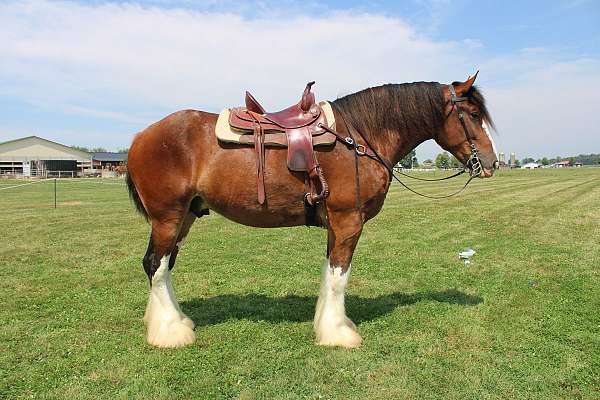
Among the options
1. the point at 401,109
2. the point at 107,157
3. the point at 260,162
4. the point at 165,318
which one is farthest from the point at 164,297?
the point at 107,157

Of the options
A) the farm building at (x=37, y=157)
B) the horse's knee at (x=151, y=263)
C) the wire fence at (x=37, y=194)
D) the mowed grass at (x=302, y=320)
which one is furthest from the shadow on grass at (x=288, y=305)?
the farm building at (x=37, y=157)

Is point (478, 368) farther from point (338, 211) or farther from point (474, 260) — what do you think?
point (474, 260)

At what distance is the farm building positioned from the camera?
6309 centimetres

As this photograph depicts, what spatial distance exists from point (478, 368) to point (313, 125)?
2698mm

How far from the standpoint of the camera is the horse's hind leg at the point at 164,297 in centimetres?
459

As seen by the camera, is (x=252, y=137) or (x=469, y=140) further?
(x=469, y=140)

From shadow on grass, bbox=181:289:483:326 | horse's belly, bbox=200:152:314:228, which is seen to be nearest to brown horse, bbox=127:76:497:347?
horse's belly, bbox=200:152:314:228

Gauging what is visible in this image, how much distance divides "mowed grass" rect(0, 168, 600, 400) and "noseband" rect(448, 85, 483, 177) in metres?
1.72

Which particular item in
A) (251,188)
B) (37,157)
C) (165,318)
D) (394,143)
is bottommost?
(165,318)

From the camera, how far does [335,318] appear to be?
4.58 meters

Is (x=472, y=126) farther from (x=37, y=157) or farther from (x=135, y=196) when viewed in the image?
(x=37, y=157)

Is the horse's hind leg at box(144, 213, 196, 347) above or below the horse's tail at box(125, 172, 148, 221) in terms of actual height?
below

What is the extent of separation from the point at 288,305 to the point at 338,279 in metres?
1.44

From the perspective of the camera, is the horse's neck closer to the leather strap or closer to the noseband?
the noseband
